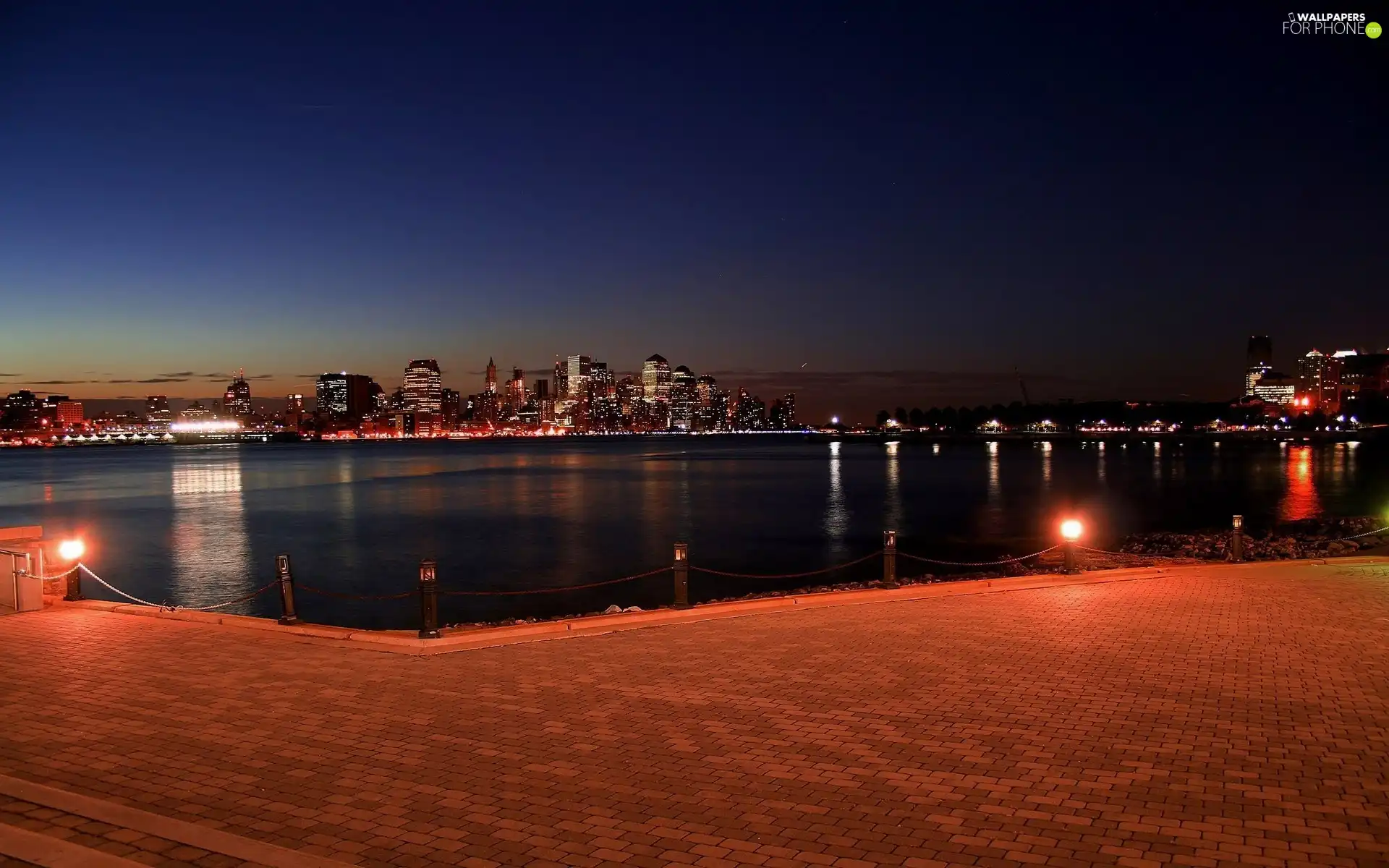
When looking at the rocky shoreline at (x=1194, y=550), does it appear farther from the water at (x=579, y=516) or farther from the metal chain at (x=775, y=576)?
the water at (x=579, y=516)

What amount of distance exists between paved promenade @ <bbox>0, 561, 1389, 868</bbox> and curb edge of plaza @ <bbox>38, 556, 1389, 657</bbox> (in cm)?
38

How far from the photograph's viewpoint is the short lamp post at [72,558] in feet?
48.5

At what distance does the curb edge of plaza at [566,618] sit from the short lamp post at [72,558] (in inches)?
10.0

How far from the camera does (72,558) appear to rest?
14875 mm

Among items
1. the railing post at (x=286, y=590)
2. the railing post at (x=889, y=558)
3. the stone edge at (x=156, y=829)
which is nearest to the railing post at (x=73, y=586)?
the railing post at (x=286, y=590)

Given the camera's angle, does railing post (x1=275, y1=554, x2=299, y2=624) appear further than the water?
No

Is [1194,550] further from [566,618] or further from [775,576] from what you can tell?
[566,618]

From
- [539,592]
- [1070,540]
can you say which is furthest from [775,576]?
[1070,540]

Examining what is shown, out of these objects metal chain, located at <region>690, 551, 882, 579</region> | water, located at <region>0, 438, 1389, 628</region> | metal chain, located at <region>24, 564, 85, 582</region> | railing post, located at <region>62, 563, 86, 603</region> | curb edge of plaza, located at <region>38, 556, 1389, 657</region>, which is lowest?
water, located at <region>0, 438, 1389, 628</region>

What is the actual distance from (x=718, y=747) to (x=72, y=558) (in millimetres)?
12652

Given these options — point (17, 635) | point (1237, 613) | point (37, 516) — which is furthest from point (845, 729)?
point (37, 516)

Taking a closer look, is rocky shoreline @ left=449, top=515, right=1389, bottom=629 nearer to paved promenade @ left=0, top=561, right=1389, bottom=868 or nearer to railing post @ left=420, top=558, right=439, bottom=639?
railing post @ left=420, top=558, right=439, bottom=639

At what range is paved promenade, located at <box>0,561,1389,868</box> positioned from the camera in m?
5.82

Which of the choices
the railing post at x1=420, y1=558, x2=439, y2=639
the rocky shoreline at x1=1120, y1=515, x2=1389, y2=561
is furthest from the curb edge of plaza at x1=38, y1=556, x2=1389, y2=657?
the rocky shoreline at x1=1120, y1=515, x2=1389, y2=561
